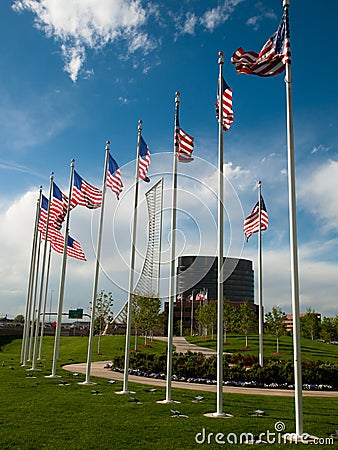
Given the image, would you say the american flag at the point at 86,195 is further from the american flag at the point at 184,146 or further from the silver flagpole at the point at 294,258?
the silver flagpole at the point at 294,258

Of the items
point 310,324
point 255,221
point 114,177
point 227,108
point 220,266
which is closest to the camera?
point 220,266

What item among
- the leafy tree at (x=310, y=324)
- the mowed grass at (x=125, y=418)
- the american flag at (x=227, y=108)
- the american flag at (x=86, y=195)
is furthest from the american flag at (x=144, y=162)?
the leafy tree at (x=310, y=324)

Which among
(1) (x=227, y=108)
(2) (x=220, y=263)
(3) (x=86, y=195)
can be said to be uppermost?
(1) (x=227, y=108)

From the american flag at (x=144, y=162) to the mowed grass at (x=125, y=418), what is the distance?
924 cm

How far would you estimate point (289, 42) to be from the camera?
13.2 meters

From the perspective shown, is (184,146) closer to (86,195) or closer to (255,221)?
(86,195)

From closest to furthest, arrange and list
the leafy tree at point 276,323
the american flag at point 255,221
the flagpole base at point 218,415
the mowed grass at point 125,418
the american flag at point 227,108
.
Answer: the mowed grass at point 125,418 → the flagpole base at point 218,415 → the american flag at point 227,108 → the american flag at point 255,221 → the leafy tree at point 276,323

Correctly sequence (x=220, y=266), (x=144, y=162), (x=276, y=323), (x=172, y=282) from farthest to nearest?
(x=276, y=323), (x=144, y=162), (x=172, y=282), (x=220, y=266)

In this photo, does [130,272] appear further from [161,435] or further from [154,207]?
[154,207]

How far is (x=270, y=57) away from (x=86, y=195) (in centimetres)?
1259

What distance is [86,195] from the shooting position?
23.2 metres

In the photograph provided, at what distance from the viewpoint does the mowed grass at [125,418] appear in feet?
35.6

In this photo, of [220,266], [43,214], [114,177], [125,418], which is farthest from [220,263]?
[43,214]

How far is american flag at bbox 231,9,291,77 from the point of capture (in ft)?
43.6
